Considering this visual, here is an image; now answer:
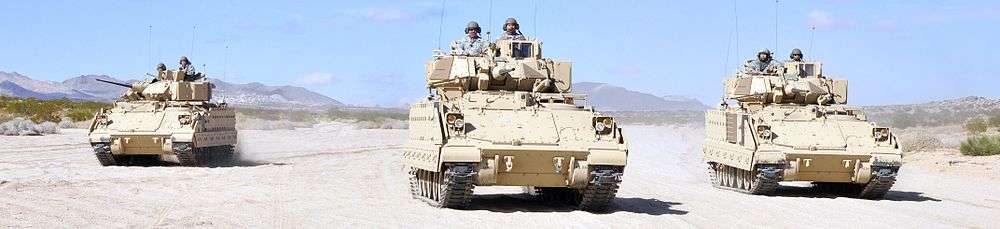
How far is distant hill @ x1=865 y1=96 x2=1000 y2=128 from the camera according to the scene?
253 ft

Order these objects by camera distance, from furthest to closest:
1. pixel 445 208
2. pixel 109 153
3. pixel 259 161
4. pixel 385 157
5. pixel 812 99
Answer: pixel 385 157 → pixel 259 161 → pixel 109 153 → pixel 812 99 → pixel 445 208

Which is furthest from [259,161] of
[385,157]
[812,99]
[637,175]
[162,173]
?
[812,99]

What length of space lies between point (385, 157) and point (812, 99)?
15.6m

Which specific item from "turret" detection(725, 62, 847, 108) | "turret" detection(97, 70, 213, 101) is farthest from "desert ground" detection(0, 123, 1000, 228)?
"turret" detection(97, 70, 213, 101)

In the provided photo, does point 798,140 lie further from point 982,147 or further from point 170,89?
point 170,89

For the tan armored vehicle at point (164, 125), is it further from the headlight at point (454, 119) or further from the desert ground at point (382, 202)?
the headlight at point (454, 119)

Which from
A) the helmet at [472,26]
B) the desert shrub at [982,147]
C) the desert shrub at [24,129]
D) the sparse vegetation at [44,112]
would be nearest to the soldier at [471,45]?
the helmet at [472,26]

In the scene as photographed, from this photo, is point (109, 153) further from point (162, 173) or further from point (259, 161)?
point (259, 161)

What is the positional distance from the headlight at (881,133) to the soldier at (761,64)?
3.66m

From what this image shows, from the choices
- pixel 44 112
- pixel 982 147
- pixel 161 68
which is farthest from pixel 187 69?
pixel 44 112

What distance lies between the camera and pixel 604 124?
1877cm

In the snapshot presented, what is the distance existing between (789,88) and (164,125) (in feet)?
45.3

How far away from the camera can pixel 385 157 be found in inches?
1506

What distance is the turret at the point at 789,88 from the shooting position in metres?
25.3
